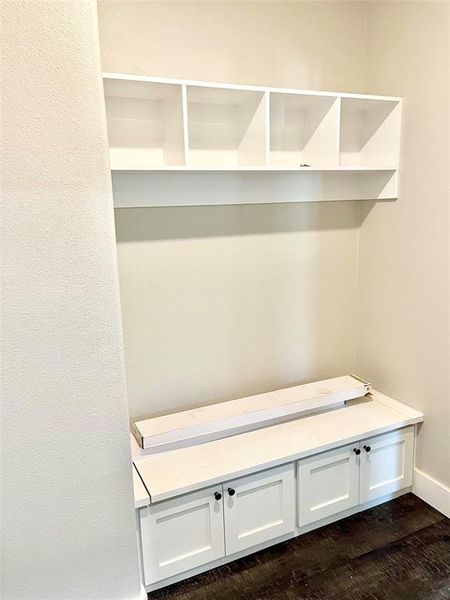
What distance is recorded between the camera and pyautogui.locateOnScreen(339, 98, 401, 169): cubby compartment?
7.43 feet

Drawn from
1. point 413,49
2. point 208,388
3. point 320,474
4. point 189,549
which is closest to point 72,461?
point 189,549

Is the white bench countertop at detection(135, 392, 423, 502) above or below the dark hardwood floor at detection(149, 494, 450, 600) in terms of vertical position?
above

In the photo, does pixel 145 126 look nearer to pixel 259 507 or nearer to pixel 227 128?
pixel 227 128

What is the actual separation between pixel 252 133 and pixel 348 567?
1923mm

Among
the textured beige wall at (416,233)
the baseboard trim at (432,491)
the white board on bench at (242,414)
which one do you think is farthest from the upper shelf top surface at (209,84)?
the baseboard trim at (432,491)

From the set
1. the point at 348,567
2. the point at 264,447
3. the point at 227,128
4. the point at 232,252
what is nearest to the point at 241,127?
the point at 227,128

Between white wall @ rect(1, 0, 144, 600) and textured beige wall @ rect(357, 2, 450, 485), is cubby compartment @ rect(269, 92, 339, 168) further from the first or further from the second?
white wall @ rect(1, 0, 144, 600)

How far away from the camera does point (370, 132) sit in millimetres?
2424

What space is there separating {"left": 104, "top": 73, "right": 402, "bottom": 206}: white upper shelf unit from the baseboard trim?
144 cm

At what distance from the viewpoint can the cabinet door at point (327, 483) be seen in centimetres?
209

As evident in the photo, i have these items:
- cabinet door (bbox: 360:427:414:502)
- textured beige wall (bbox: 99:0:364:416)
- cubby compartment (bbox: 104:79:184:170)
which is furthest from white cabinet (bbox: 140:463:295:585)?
cubby compartment (bbox: 104:79:184:170)

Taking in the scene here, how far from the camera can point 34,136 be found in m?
1.29

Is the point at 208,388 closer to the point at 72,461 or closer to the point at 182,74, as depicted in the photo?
the point at 72,461

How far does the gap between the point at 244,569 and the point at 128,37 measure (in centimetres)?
229
